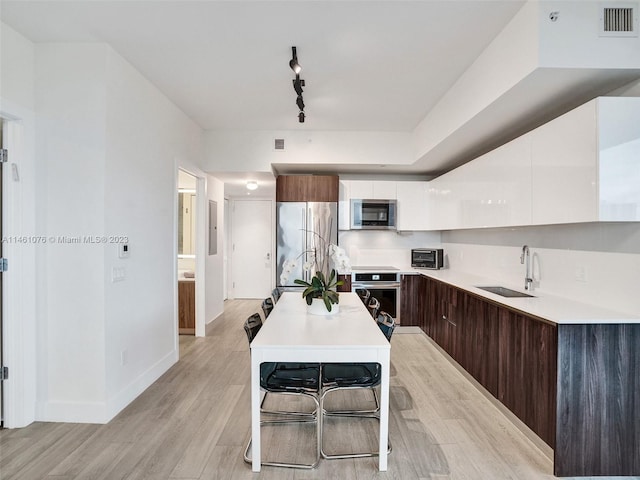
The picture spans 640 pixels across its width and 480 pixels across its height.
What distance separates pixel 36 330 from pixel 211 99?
8.15ft

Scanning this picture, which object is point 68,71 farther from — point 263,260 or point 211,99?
point 263,260

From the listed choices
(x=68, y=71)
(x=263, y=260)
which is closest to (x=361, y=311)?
(x=68, y=71)

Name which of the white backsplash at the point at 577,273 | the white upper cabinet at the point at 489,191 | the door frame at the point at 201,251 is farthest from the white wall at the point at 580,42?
the door frame at the point at 201,251

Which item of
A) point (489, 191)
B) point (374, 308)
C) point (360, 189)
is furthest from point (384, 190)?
point (374, 308)

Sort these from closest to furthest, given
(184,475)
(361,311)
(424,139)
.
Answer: (184,475)
(361,311)
(424,139)

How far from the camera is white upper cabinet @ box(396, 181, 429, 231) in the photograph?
16.1ft

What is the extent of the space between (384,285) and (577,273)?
7.65 feet

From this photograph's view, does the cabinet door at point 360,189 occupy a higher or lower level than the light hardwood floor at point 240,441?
higher

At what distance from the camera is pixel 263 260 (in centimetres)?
682

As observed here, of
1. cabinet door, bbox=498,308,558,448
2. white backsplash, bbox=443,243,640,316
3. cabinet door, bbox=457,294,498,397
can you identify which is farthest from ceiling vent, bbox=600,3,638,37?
cabinet door, bbox=457,294,498,397

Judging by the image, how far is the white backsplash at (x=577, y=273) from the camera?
6.92 ft

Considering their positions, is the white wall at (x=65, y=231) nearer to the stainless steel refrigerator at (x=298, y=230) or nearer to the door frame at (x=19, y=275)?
the door frame at (x=19, y=275)

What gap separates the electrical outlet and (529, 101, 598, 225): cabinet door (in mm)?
475

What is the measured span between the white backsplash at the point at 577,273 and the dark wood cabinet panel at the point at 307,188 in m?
2.09
